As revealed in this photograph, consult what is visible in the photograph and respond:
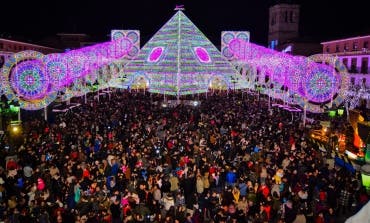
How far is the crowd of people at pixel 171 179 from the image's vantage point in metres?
8.63

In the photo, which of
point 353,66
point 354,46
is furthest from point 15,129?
point 354,46

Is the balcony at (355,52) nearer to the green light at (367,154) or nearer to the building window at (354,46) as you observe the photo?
the building window at (354,46)

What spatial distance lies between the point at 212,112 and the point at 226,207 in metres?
13.6

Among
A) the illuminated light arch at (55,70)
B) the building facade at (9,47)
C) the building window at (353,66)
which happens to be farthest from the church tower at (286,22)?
the illuminated light arch at (55,70)

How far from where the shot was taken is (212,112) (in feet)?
73.1

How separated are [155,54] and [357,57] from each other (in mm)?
21652

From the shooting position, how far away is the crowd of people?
8633 millimetres

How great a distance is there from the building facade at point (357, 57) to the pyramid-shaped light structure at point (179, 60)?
13.2 m

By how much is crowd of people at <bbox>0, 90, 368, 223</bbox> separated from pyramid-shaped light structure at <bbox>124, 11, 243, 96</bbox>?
15567mm

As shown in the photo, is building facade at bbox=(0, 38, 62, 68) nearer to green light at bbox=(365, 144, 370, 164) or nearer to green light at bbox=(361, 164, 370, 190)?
green light at bbox=(365, 144, 370, 164)

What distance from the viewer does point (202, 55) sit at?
3278 cm

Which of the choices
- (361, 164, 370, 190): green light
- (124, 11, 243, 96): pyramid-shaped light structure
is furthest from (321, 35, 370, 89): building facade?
(361, 164, 370, 190): green light

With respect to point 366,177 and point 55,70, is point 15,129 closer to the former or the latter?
point 55,70

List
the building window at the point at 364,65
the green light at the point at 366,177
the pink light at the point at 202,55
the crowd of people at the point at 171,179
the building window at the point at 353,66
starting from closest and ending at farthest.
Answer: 1. the crowd of people at the point at 171,179
2. the green light at the point at 366,177
3. the pink light at the point at 202,55
4. the building window at the point at 364,65
5. the building window at the point at 353,66
